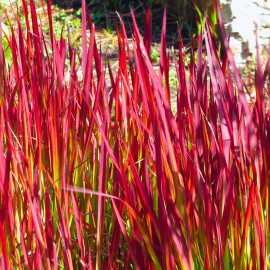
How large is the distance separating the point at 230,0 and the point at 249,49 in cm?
42

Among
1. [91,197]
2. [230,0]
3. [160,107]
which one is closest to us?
[160,107]

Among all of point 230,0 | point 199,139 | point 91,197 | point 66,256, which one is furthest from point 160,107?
point 230,0

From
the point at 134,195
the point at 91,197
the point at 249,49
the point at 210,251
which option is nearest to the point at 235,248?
the point at 210,251

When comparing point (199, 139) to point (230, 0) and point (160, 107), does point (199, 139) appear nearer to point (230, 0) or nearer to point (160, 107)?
point (160, 107)

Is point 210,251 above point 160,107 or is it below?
below

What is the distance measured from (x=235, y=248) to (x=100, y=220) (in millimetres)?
232

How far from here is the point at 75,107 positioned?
98 cm

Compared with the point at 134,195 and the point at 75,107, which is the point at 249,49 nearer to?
the point at 75,107

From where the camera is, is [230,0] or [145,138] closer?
[145,138]

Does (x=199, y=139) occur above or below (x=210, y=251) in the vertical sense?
above

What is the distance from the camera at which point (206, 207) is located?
663 millimetres

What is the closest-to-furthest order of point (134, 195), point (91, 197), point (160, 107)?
point (160, 107)
point (134, 195)
point (91, 197)

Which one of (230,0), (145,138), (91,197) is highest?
(230,0)

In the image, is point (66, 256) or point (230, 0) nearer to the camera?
point (66, 256)
